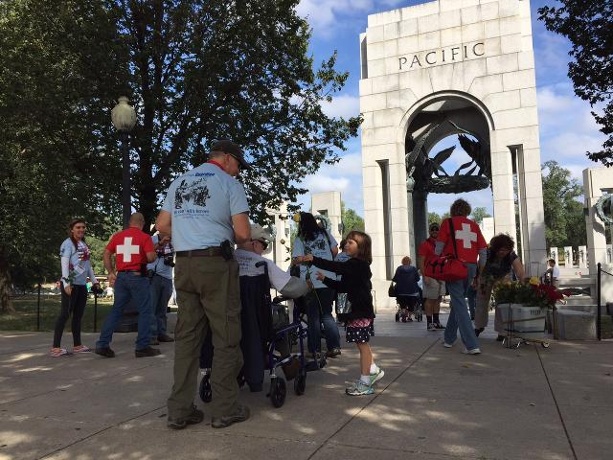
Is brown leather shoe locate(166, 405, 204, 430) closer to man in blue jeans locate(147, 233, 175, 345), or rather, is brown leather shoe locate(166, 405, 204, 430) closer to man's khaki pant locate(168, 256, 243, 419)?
man's khaki pant locate(168, 256, 243, 419)

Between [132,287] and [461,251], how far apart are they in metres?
4.34

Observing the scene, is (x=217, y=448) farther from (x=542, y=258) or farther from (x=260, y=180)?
(x=542, y=258)

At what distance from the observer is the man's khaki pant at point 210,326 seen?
375 centimetres

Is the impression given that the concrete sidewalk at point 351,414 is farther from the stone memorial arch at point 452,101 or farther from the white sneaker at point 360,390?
the stone memorial arch at point 452,101

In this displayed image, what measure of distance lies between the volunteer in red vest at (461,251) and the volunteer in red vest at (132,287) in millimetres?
3910

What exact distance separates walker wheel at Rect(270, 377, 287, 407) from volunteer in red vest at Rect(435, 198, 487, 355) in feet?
10.4

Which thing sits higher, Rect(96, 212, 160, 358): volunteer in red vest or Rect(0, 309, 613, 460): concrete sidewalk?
Rect(96, 212, 160, 358): volunteer in red vest

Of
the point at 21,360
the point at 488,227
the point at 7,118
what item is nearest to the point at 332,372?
the point at 21,360

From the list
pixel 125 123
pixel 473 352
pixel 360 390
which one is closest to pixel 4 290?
pixel 125 123

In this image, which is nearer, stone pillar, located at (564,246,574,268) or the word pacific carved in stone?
the word pacific carved in stone

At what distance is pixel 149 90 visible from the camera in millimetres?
11578

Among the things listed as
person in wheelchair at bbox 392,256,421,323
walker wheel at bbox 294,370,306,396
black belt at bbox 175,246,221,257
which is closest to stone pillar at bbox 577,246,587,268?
person in wheelchair at bbox 392,256,421,323

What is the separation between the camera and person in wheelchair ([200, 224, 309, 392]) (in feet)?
13.3

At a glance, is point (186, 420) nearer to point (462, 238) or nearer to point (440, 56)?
point (462, 238)
